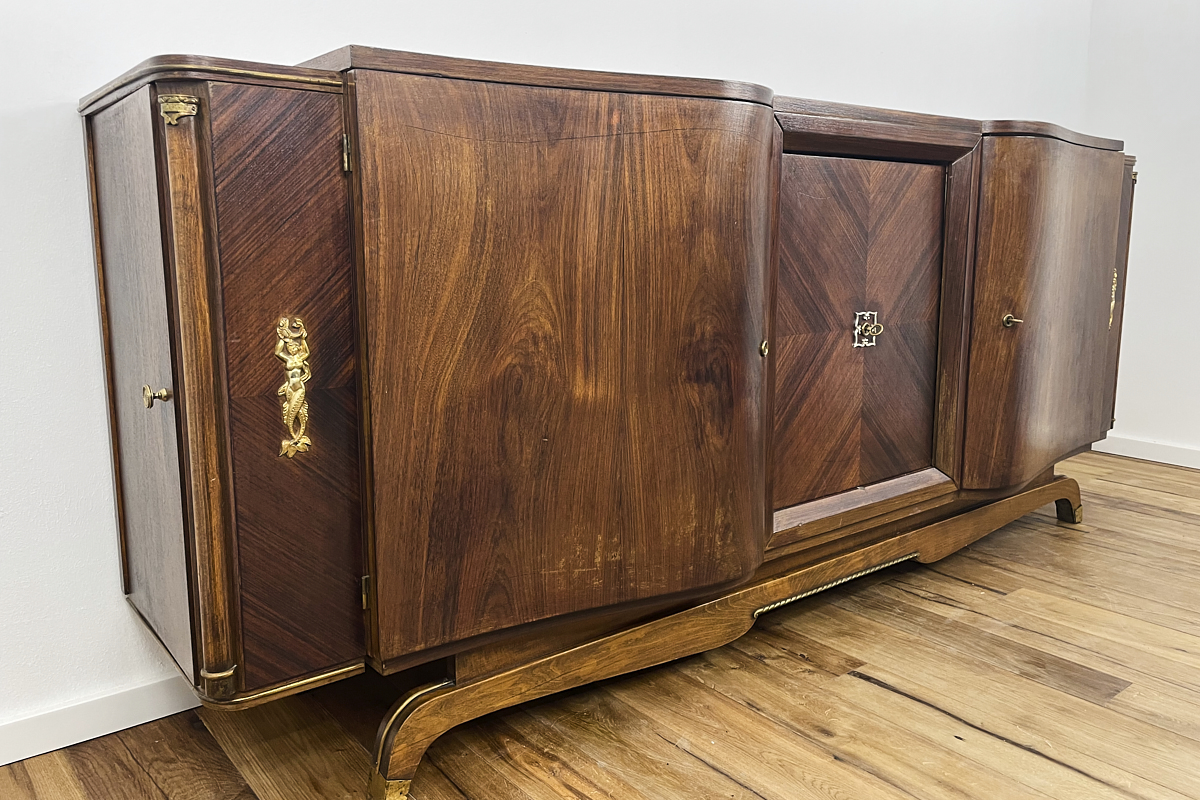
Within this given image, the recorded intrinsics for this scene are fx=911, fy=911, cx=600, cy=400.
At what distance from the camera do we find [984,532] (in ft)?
5.78

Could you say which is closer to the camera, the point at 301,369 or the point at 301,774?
the point at 301,369

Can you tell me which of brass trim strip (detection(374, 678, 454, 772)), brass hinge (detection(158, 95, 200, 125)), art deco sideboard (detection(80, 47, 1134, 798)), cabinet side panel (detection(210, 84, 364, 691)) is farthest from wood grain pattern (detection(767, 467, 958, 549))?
brass hinge (detection(158, 95, 200, 125))

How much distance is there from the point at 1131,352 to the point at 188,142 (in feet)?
8.65

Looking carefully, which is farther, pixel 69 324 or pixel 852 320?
pixel 852 320

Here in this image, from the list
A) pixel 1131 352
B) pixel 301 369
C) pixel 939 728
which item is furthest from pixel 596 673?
pixel 1131 352

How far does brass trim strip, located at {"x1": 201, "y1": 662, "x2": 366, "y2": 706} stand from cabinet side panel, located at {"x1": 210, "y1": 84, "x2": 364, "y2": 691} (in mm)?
10

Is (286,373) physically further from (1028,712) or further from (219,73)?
(1028,712)

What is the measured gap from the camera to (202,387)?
2.85 feet

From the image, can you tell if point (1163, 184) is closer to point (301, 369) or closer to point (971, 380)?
point (971, 380)

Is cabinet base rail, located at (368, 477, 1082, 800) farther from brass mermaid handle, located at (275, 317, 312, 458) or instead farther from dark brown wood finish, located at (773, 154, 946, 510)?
brass mermaid handle, located at (275, 317, 312, 458)

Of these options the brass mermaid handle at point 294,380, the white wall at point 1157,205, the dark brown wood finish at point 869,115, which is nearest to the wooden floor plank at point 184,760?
the brass mermaid handle at point 294,380

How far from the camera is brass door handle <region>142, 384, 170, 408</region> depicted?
0.91 meters

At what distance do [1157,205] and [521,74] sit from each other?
2.28m

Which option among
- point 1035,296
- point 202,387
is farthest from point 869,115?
point 202,387
